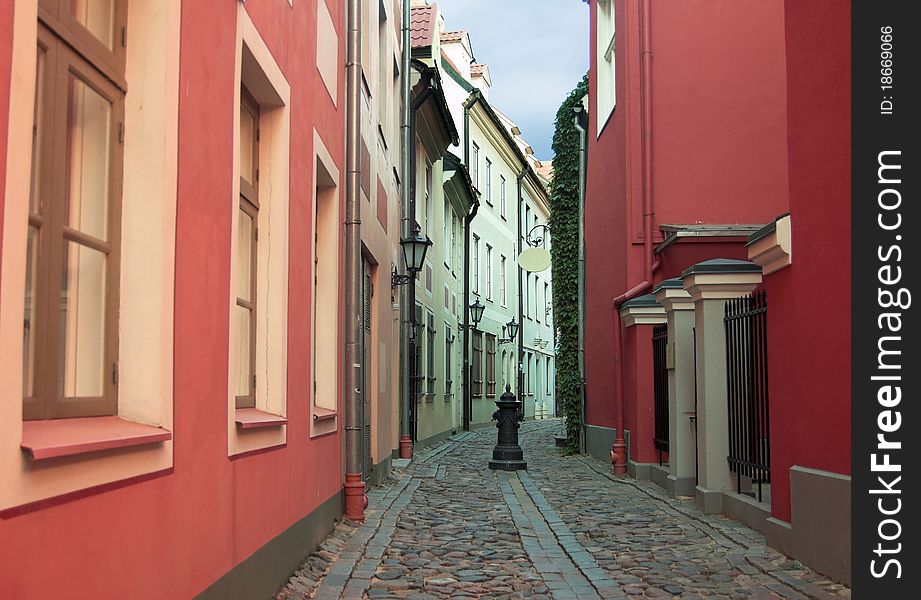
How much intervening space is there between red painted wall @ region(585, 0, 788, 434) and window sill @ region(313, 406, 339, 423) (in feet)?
21.8

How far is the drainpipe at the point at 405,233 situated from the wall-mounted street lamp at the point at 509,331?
53.8ft

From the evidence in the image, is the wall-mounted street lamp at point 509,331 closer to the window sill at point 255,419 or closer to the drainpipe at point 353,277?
the drainpipe at point 353,277

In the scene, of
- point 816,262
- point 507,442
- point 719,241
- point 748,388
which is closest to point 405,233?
point 507,442

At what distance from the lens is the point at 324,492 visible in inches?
311

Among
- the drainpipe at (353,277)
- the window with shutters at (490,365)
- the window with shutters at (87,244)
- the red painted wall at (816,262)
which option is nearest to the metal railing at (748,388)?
the red painted wall at (816,262)

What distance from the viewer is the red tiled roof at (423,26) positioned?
73.9 ft

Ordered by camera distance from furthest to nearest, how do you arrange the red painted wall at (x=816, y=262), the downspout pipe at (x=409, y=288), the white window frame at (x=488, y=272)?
the white window frame at (x=488, y=272)
the downspout pipe at (x=409, y=288)
the red painted wall at (x=816, y=262)

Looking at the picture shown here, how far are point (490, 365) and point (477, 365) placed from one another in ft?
7.95

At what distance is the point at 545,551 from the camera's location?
7648 mm

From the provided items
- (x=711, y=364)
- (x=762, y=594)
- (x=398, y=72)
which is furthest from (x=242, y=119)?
(x=398, y=72)

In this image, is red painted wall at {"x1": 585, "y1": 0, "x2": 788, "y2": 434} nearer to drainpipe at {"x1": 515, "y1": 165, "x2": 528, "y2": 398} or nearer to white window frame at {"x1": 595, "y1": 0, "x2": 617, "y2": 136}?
white window frame at {"x1": 595, "y1": 0, "x2": 617, "y2": 136}

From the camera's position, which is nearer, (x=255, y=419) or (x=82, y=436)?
(x=82, y=436)

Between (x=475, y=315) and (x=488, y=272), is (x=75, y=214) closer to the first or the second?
(x=475, y=315)
